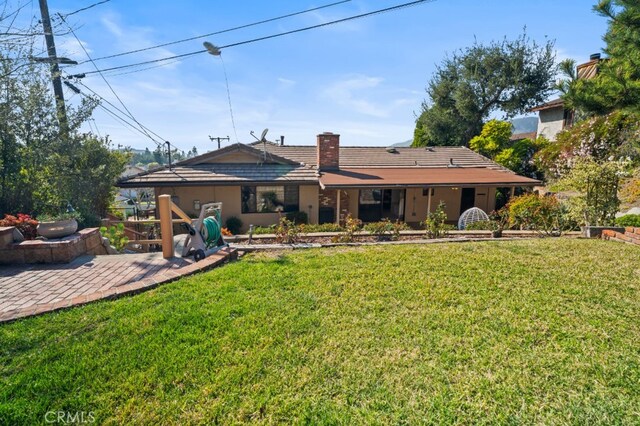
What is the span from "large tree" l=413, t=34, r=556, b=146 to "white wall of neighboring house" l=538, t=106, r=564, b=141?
12.5 feet

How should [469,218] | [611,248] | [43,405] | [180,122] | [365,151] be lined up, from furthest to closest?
[365,151], [180,122], [469,218], [611,248], [43,405]

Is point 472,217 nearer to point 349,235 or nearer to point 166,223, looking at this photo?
point 349,235

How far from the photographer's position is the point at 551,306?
4.45 meters

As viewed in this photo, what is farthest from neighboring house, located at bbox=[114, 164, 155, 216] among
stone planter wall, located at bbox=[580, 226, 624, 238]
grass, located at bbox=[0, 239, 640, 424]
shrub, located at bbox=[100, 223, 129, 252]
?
stone planter wall, located at bbox=[580, 226, 624, 238]

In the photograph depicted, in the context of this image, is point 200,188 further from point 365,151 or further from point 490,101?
point 490,101

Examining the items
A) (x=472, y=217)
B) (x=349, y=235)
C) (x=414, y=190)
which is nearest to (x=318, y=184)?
(x=414, y=190)

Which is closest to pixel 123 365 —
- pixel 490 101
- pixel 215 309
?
pixel 215 309

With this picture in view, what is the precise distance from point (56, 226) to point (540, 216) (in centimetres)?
1384

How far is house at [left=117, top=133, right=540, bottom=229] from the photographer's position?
14.8 m

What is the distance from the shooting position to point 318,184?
1537cm

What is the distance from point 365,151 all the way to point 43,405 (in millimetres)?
20158

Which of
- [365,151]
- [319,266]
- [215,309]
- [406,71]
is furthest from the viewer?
[365,151]

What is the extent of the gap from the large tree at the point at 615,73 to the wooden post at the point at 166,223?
340 inches

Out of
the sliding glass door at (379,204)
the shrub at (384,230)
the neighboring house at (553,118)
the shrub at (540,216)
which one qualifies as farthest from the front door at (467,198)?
the neighboring house at (553,118)
